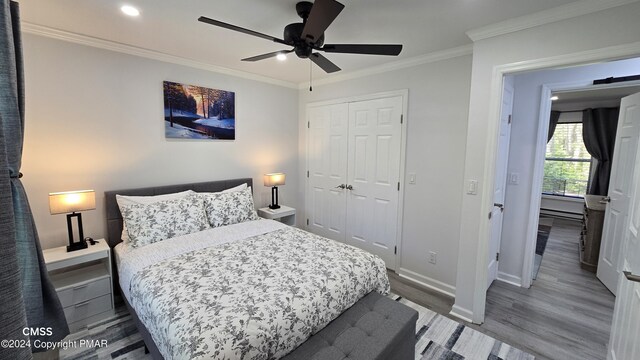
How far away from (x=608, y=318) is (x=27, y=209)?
4223 millimetres

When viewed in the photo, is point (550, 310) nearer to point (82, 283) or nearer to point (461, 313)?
point (461, 313)

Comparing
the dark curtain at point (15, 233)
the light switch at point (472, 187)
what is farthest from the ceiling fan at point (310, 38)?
the light switch at point (472, 187)

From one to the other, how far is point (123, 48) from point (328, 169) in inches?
106

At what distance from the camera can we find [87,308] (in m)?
2.29

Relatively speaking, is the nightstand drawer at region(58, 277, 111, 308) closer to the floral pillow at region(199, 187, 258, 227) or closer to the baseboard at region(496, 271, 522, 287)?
the floral pillow at region(199, 187, 258, 227)

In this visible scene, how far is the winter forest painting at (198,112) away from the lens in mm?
3035

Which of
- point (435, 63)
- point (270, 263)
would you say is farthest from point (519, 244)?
point (270, 263)

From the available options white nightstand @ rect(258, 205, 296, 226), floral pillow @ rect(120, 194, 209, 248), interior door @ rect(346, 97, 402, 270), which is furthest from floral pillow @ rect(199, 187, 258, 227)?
interior door @ rect(346, 97, 402, 270)

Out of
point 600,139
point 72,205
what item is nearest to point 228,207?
point 72,205

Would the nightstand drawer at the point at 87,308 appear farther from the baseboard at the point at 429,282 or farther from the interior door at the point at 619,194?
the interior door at the point at 619,194

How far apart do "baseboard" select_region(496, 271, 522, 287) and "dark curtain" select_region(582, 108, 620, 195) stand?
354 centimetres

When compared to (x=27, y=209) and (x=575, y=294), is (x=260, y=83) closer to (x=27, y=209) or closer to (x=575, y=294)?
(x=27, y=209)

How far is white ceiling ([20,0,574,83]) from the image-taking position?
188 cm

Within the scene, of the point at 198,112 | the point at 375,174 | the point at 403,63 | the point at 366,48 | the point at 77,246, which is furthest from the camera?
the point at 375,174
